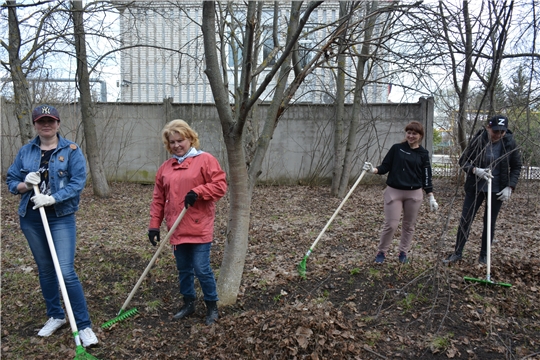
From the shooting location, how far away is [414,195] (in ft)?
15.5

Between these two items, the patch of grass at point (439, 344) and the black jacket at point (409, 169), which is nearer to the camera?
the patch of grass at point (439, 344)

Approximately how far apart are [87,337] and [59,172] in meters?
1.29

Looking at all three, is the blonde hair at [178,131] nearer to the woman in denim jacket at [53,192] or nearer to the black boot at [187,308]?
the woman in denim jacket at [53,192]

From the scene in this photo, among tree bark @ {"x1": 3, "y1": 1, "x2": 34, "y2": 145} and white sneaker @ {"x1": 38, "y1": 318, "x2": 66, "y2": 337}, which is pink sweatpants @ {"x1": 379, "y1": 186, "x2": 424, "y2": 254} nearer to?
white sneaker @ {"x1": 38, "y1": 318, "x2": 66, "y2": 337}

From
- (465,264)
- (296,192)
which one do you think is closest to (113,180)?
(296,192)

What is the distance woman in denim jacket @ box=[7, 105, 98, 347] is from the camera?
3.21m

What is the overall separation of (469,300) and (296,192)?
6816 mm

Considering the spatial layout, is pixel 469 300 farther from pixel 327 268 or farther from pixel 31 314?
pixel 31 314

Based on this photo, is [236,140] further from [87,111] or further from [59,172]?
[87,111]

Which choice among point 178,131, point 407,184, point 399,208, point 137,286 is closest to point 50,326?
point 137,286

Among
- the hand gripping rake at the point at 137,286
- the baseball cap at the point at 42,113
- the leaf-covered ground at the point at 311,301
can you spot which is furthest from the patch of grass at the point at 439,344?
the baseball cap at the point at 42,113

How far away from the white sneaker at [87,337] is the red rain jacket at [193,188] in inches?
35.9

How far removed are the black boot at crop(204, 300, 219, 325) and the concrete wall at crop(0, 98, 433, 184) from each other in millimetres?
7715

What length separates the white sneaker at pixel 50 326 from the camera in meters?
3.42
